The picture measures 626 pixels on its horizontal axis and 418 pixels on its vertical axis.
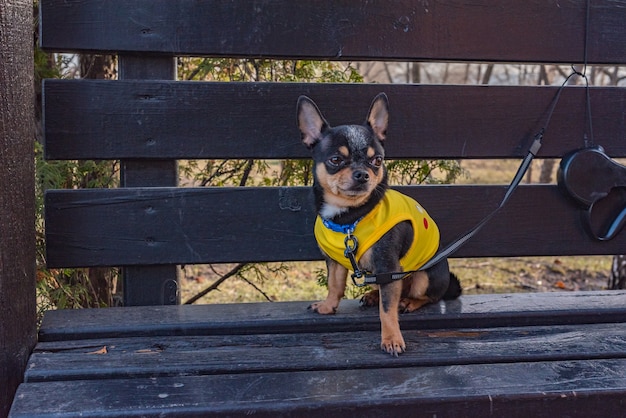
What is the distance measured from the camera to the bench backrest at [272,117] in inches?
102

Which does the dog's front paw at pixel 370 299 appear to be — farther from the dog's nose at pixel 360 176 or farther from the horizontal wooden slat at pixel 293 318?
the dog's nose at pixel 360 176

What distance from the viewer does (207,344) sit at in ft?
7.39

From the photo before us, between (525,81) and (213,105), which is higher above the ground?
(525,81)

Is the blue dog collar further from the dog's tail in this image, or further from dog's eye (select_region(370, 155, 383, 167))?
the dog's tail

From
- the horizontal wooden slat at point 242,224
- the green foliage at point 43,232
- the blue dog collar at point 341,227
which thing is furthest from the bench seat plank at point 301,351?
the green foliage at point 43,232

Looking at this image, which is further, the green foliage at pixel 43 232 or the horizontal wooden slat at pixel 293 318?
the green foliage at pixel 43 232

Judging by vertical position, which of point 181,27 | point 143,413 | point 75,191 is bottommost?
point 143,413

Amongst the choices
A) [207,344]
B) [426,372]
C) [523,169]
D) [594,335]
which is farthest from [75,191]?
[594,335]

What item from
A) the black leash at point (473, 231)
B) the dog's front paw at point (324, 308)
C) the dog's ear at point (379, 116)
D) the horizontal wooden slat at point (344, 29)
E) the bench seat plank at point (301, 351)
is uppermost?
the horizontal wooden slat at point (344, 29)

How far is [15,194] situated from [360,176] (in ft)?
3.62

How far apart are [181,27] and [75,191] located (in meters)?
0.77

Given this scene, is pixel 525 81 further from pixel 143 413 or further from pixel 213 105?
pixel 143 413

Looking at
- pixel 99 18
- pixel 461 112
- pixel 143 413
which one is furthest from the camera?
pixel 461 112

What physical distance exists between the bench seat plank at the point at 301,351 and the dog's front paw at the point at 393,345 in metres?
0.03
